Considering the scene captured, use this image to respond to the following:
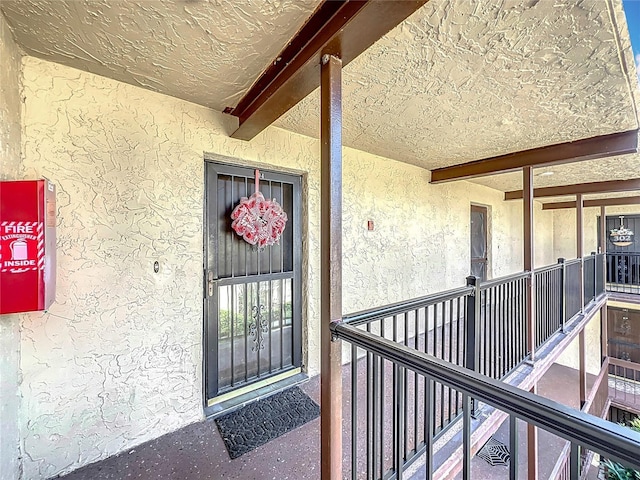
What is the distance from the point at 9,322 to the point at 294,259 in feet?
5.92

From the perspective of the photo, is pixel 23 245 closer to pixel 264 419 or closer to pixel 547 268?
pixel 264 419

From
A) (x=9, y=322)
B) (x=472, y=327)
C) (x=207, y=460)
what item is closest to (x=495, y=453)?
(x=472, y=327)

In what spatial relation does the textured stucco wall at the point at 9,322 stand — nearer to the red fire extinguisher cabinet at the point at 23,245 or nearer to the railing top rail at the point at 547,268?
the red fire extinguisher cabinet at the point at 23,245

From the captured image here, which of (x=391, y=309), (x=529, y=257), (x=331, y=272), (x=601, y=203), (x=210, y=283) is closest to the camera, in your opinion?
(x=331, y=272)

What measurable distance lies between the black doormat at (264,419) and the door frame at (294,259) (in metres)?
0.20

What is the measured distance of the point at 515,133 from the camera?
8.35ft

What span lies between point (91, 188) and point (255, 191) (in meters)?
1.09

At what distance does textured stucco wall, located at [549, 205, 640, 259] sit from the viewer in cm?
725

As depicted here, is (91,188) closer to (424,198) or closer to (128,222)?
(128,222)

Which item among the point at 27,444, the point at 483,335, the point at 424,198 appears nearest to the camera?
the point at 27,444

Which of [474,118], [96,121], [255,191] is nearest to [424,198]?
[474,118]

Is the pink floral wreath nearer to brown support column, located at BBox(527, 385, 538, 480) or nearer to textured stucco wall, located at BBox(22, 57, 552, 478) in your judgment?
textured stucco wall, located at BBox(22, 57, 552, 478)

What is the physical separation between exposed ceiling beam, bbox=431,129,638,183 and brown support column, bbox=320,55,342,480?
8.79 feet

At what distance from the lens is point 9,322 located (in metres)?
1.34
